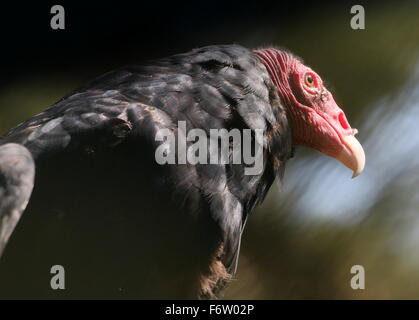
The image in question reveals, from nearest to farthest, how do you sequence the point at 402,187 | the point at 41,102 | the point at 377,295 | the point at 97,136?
the point at 97,136 → the point at 377,295 → the point at 402,187 → the point at 41,102

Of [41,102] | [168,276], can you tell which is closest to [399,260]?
[168,276]

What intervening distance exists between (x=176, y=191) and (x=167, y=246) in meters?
0.21

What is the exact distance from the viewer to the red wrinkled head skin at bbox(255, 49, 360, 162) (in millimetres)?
2818

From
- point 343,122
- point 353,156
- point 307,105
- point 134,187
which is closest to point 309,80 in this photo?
point 307,105

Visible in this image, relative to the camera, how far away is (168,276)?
2.31 metres

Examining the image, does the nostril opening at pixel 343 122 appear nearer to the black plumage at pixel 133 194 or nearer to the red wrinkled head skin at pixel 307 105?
the red wrinkled head skin at pixel 307 105

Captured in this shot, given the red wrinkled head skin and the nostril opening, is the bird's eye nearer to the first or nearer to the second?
the red wrinkled head skin

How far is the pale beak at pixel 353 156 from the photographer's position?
271cm

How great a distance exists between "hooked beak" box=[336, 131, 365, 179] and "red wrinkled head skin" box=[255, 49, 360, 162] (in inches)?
1.2

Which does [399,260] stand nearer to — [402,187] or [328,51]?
[402,187]

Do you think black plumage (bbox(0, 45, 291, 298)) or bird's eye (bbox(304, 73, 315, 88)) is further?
bird's eye (bbox(304, 73, 315, 88))

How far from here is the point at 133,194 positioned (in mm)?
2162

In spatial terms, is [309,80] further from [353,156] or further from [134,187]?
[134,187]

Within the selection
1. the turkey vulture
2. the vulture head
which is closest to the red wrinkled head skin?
the vulture head
